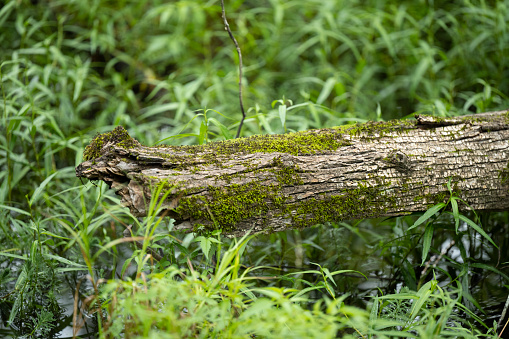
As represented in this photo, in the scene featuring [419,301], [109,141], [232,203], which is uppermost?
[109,141]

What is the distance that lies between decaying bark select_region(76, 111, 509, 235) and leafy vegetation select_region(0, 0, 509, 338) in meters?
0.10

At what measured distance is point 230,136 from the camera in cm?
193

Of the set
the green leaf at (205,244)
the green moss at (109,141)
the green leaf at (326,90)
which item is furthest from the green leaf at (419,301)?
the green leaf at (326,90)

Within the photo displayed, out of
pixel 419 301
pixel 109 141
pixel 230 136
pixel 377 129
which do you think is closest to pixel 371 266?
pixel 419 301

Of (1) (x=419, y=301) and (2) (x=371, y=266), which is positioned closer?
(1) (x=419, y=301)

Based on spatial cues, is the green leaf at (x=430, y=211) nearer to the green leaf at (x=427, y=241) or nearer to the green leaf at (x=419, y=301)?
the green leaf at (x=427, y=241)

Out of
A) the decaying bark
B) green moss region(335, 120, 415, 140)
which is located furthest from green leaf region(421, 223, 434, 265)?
green moss region(335, 120, 415, 140)

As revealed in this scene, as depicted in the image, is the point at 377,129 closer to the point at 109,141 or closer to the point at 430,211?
the point at 430,211

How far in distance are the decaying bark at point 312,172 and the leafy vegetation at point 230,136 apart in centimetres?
10

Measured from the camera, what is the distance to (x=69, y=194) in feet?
7.52

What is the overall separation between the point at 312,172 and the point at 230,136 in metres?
Answer: 0.53

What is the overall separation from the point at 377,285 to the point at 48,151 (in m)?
2.11

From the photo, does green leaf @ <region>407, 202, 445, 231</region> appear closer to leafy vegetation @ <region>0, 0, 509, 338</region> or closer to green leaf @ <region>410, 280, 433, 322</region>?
leafy vegetation @ <region>0, 0, 509, 338</region>

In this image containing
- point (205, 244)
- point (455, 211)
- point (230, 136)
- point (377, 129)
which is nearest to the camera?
point (205, 244)
